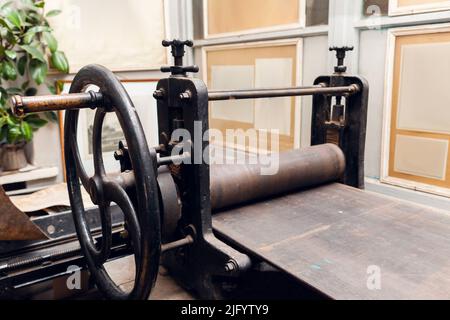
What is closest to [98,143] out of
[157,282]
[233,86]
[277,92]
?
[157,282]

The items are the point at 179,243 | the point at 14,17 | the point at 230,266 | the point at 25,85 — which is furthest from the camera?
the point at 25,85

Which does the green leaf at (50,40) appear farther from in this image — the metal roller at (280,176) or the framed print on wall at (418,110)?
the framed print on wall at (418,110)

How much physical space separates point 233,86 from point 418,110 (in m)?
1.15

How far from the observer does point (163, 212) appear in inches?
43.1

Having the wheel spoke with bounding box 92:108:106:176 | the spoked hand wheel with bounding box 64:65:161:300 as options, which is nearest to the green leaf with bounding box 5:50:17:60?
the spoked hand wheel with bounding box 64:65:161:300

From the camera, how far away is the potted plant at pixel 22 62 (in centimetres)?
236

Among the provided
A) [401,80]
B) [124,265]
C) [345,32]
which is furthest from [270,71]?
[124,265]

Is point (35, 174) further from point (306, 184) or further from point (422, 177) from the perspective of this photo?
point (422, 177)

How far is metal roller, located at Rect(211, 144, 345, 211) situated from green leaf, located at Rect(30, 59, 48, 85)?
1.62 m

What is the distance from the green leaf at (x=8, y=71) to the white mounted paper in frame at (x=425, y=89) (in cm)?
209

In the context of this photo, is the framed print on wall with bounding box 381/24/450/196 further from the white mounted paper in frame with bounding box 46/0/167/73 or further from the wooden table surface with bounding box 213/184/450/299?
Answer: the white mounted paper in frame with bounding box 46/0/167/73

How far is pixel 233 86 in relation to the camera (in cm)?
251

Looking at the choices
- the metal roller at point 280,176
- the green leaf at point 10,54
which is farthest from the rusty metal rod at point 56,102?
the green leaf at point 10,54

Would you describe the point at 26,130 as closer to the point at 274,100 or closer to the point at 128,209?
the point at 274,100
